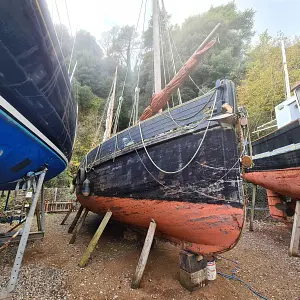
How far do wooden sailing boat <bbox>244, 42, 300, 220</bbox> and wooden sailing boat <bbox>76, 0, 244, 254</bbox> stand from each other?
3.85 meters

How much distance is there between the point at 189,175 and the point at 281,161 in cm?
494

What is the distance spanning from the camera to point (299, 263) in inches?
193

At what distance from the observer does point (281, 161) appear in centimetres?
677

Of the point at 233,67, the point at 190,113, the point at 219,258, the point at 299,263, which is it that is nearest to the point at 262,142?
the point at 299,263

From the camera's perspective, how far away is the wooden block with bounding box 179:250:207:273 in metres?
3.39

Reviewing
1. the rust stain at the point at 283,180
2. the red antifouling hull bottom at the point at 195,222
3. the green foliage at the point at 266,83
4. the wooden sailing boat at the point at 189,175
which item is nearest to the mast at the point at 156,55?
the wooden sailing boat at the point at 189,175

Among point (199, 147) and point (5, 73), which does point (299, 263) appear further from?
point (5, 73)

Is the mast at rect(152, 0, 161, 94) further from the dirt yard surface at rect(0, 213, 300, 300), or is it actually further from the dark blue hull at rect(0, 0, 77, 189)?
the dirt yard surface at rect(0, 213, 300, 300)

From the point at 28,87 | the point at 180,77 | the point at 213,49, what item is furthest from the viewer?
the point at 213,49

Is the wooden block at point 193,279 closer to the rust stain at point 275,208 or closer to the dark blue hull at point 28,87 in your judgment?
the dark blue hull at point 28,87

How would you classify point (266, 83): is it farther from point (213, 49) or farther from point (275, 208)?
point (275, 208)

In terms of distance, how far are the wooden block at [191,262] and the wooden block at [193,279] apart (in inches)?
2.5

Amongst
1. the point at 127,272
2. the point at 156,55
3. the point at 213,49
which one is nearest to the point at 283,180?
the point at 127,272

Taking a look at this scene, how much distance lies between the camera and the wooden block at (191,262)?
3.39m
